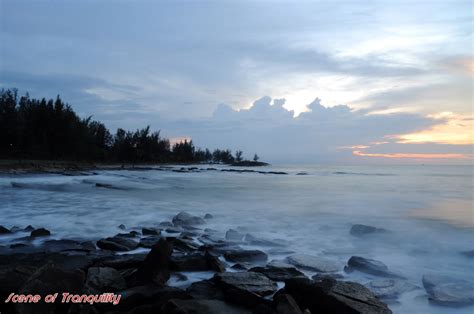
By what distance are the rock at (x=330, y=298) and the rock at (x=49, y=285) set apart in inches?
76.2

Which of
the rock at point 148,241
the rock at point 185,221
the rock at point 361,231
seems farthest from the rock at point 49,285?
the rock at point 361,231

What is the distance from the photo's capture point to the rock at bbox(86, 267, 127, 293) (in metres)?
3.14

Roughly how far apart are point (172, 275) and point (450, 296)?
3.20 metres

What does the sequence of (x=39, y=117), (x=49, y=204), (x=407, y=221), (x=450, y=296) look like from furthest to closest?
Answer: (x=39, y=117)
(x=49, y=204)
(x=407, y=221)
(x=450, y=296)

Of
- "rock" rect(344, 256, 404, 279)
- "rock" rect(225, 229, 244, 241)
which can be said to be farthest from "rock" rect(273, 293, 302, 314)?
"rock" rect(225, 229, 244, 241)

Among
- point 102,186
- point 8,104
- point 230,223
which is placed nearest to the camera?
point 230,223

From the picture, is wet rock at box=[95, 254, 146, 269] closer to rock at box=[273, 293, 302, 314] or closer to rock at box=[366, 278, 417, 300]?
rock at box=[273, 293, 302, 314]

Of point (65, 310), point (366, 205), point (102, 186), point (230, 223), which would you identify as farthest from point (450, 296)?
point (102, 186)

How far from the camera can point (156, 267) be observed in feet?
11.7

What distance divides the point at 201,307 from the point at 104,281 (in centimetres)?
108

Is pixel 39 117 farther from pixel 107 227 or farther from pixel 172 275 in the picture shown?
pixel 172 275

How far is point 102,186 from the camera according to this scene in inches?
680

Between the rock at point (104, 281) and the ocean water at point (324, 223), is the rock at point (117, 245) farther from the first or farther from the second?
the rock at point (104, 281)

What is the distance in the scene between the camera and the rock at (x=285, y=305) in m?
2.76
